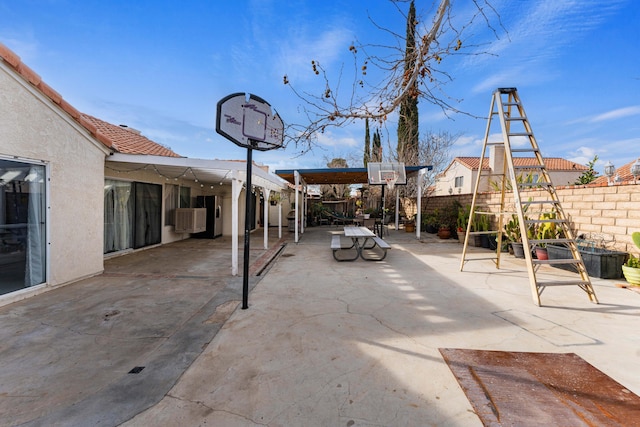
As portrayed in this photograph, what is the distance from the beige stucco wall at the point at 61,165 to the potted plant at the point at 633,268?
957 centimetres

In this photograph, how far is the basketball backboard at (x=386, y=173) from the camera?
34.2 feet

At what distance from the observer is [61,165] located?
446cm

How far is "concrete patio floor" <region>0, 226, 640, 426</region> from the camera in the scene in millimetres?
1875

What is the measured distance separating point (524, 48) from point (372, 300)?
3.65m

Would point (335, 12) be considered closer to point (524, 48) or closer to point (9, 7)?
point (524, 48)

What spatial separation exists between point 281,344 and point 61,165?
4.72 m

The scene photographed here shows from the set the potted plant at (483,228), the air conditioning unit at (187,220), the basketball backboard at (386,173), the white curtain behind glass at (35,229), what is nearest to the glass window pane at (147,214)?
the air conditioning unit at (187,220)

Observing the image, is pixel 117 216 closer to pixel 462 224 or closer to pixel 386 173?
pixel 386 173

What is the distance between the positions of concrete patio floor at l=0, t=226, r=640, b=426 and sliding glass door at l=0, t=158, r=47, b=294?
1.39ft

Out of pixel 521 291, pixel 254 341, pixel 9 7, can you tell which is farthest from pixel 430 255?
pixel 9 7

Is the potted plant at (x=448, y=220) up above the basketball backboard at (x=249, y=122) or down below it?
below

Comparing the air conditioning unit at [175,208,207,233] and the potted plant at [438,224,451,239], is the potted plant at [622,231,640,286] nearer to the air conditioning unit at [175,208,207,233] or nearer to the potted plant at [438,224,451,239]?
the potted plant at [438,224,451,239]

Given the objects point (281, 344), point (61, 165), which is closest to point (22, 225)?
point (61, 165)

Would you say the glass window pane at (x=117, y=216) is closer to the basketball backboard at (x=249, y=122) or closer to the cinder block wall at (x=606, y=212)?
the basketball backboard at (x=249, y=122)
